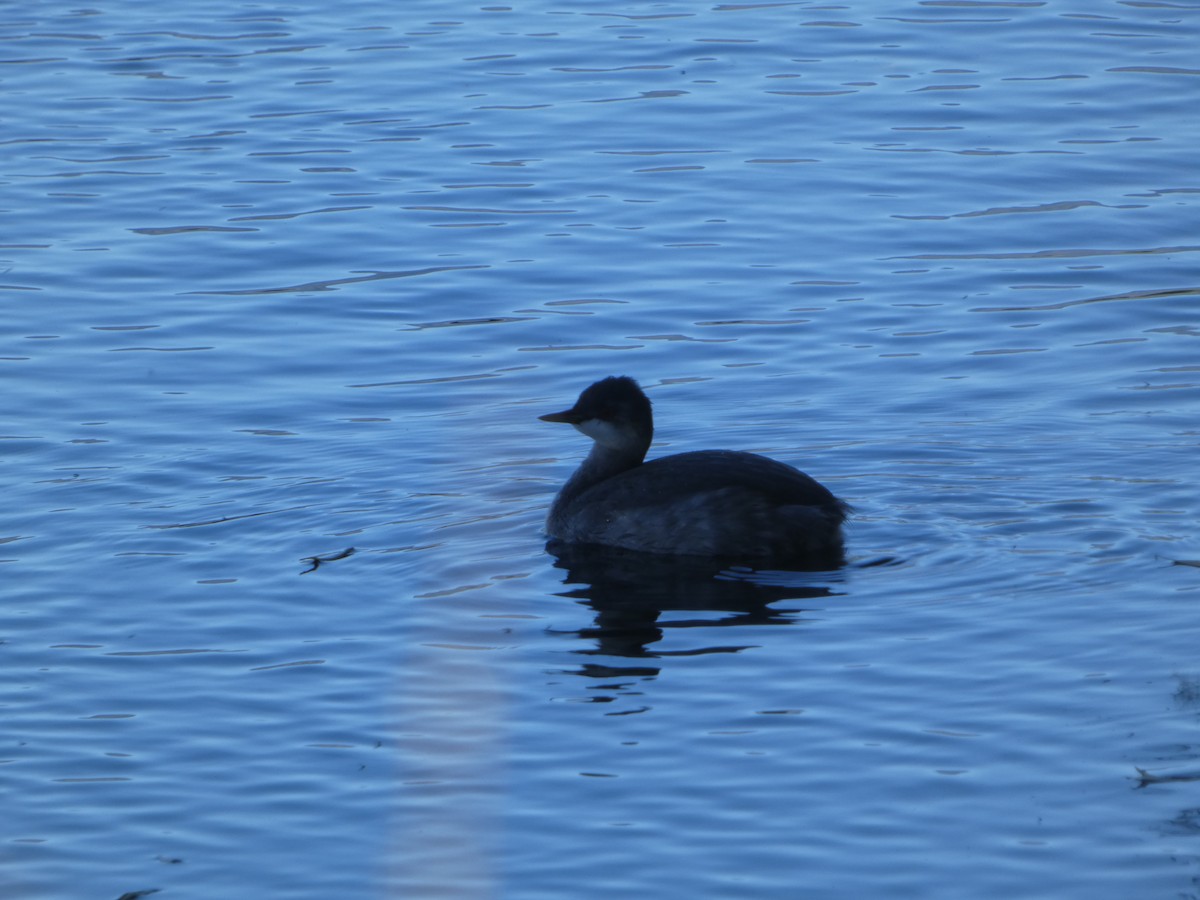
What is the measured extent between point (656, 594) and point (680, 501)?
27.7 inches

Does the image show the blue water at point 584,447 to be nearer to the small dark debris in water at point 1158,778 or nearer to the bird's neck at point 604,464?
the small dark debris in water at point 1158,778

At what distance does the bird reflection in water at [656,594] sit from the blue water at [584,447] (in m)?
0.04

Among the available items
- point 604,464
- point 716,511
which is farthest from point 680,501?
point 604,464

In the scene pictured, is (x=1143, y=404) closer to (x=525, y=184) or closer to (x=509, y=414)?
(x=509, y=414)

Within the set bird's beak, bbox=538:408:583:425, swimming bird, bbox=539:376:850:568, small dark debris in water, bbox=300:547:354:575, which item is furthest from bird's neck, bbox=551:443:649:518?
small dark debris in water, bbox=300:547:354:575

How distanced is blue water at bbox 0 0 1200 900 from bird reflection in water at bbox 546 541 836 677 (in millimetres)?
42

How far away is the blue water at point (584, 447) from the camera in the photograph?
7828 mm

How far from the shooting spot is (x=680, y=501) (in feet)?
36.2

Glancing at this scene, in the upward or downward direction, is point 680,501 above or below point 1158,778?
above

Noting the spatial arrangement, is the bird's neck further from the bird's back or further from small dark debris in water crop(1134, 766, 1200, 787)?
small dark debris in water crop(1134, 766, 1200, 787)

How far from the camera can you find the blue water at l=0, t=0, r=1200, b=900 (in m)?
7.83

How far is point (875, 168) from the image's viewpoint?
18.6 metres

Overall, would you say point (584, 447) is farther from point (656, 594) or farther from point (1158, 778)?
point (1158, 778)

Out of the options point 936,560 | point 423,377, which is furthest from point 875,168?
point 936,560
